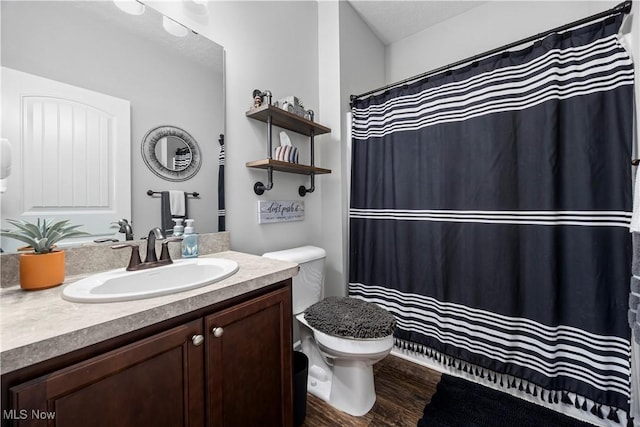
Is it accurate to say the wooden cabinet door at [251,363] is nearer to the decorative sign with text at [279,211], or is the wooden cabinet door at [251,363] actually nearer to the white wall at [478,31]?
the decorative sign with text at [279,211]

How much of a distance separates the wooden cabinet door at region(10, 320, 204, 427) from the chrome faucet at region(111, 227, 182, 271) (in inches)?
17.4

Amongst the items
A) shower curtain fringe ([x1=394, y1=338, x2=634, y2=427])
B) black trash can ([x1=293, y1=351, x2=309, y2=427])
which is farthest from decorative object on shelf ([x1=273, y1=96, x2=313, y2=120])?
shower curtain fringe ([x1=394, y1=338, x2=634, y2=427])

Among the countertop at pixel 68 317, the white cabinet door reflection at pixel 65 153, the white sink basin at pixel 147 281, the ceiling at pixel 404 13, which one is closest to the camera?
the countertop at pixel 68 317

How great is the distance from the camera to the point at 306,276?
1575 millimetres

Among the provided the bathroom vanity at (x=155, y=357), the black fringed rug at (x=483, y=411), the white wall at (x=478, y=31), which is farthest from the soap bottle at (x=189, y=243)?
the white wall at (x=478, y=31)

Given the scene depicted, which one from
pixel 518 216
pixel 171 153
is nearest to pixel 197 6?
pixel 171 153

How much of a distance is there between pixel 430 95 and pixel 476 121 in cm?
33

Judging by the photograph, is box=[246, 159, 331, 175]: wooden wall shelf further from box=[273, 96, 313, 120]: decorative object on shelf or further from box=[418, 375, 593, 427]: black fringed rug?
box=[418, 375, 593, 427]: black fringed rug

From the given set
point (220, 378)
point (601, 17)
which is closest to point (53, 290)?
point (220, 378)

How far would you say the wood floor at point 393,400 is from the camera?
51.3 inches

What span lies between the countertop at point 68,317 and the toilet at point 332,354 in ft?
2.06

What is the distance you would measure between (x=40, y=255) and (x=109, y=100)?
0.61 metres

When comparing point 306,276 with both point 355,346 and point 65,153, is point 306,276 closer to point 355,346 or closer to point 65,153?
Answer: point 355,346

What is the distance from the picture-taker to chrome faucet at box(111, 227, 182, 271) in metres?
0.99
